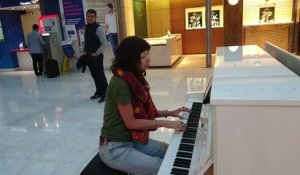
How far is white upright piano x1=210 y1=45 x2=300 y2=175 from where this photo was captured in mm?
853

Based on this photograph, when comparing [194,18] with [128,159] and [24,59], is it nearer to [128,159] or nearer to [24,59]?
[24,59]

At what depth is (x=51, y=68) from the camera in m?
7.51

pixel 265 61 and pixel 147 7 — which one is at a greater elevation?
pixel 147 7

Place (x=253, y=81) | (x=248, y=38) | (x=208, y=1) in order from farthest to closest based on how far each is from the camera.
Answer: (x=248, y=38)
(x=208, y=1)
(x=253, y=81)

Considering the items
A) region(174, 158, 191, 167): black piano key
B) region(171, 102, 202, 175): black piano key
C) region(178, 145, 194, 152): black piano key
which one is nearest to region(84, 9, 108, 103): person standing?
region(171, 102, 202, 175): black piano key

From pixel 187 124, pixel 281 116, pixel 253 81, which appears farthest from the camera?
pixel 187 124

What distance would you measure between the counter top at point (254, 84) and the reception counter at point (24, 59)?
28.9ft

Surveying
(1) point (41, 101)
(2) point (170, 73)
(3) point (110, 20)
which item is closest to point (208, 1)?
(2) point (170, 73)

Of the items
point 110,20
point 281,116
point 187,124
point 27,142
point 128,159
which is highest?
point 110,20

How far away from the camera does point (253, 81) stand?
1.06 metres

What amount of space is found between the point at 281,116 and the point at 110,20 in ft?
23.4

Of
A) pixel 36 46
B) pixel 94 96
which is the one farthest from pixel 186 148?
pixel 36 46

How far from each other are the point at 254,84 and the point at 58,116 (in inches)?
147

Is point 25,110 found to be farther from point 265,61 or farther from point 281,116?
point 281,116
